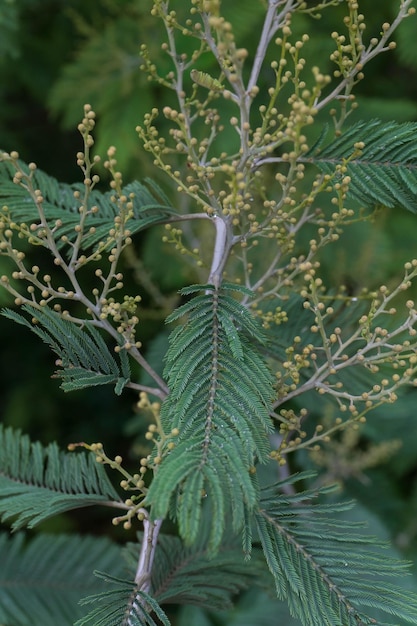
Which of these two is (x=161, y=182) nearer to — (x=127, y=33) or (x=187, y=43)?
(x=127, y=33)

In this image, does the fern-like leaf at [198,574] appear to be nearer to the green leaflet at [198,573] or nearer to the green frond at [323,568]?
the green leaflet at [198,573]

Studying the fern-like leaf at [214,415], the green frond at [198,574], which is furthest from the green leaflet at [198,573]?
the fern-like leaf at [214,415]

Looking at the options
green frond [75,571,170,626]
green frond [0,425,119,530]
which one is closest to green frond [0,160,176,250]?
green frond [0,425,119,530]

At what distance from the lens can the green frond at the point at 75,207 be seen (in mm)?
801

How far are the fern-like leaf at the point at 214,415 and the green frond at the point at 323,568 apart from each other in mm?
78

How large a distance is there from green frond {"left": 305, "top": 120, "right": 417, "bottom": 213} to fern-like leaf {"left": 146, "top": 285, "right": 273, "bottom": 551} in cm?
19

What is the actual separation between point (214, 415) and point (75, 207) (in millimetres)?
396

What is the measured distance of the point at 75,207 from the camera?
0.87 meters

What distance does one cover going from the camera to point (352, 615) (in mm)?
673

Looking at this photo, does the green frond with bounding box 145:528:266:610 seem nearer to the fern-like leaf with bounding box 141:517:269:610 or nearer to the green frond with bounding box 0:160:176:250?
the fern-like leaf with bounding box 141:517:269:610

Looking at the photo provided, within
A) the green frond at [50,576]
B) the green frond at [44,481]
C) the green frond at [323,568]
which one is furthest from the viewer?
the green frond at [50,576]

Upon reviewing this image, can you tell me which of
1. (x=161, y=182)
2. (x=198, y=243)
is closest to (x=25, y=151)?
(x=161, y=182)

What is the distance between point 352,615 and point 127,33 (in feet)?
5.51

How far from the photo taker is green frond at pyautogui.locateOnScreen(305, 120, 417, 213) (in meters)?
0.73
